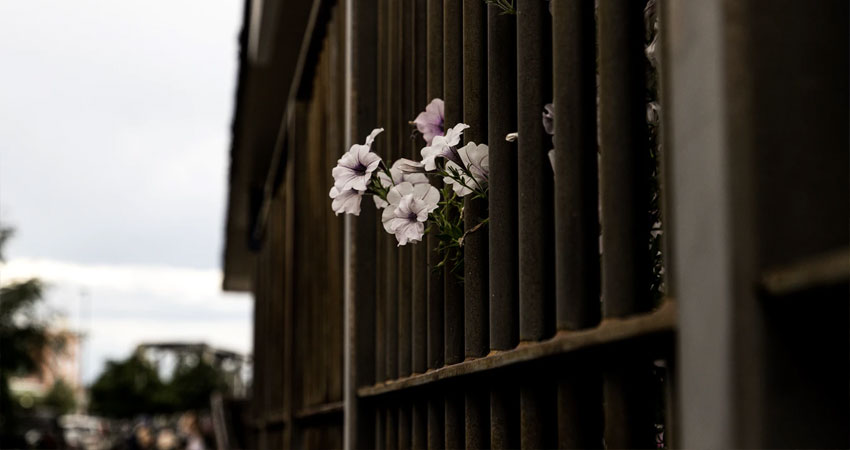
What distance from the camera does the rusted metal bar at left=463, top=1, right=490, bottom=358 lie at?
80.7 inches

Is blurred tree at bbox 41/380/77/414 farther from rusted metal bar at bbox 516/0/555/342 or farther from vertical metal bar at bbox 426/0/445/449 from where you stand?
rusted metal bar at bbox 516/0/555/342

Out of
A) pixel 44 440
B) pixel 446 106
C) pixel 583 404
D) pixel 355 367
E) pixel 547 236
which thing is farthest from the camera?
pixel 44 440

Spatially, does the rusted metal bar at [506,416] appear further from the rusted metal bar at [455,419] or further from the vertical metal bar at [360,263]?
the vertical metal bar at [360,263]

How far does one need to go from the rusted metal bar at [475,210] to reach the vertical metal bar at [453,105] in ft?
0.35

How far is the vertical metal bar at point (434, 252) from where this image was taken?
238 cm

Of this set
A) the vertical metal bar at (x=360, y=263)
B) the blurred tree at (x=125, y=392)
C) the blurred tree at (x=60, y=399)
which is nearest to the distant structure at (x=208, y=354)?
the vertical metal bar at (x=360, y=263)

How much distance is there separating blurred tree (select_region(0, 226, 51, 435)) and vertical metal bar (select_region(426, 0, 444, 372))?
37.7 metres

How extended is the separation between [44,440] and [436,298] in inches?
1081

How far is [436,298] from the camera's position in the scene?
239 cm

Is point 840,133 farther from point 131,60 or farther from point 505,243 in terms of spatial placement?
point 131,60

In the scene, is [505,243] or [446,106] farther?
[446,106]

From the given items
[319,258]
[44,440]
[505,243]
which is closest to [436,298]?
[505,243]

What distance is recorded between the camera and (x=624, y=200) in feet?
4.58

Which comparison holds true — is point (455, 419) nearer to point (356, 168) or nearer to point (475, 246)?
point (475, 246)
